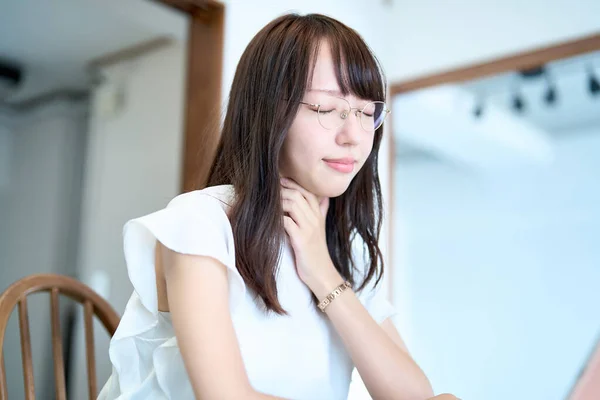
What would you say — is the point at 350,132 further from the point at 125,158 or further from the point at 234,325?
the point at 125,158

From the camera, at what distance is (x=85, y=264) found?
305 centimetres

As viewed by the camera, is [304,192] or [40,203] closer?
[304,192]

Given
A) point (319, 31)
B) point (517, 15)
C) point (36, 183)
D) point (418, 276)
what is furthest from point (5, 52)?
point (418, 276)

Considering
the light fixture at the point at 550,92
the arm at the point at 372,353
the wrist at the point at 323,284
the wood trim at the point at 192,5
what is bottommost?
the arm at the point at 372,353

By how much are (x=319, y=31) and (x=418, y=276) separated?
410cm

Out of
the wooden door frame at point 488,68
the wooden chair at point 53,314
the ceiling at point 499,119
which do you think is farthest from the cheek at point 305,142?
the ceiling at point 499,119

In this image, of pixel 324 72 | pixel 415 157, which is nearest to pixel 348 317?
pixel 324 72

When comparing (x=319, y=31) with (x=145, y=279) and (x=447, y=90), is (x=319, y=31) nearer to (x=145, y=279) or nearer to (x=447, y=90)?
(x=145, y=279)

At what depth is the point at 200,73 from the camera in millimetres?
2348

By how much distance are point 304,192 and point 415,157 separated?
4.36m

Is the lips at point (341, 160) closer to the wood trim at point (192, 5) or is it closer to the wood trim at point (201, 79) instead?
the wood trim at point (201, 79)

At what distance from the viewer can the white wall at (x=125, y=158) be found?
2727 mm

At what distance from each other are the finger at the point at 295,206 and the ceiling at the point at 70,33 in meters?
1.48

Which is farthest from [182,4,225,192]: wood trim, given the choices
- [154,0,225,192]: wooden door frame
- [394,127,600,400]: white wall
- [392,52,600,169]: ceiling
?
[394,127,600,400]: white wall
